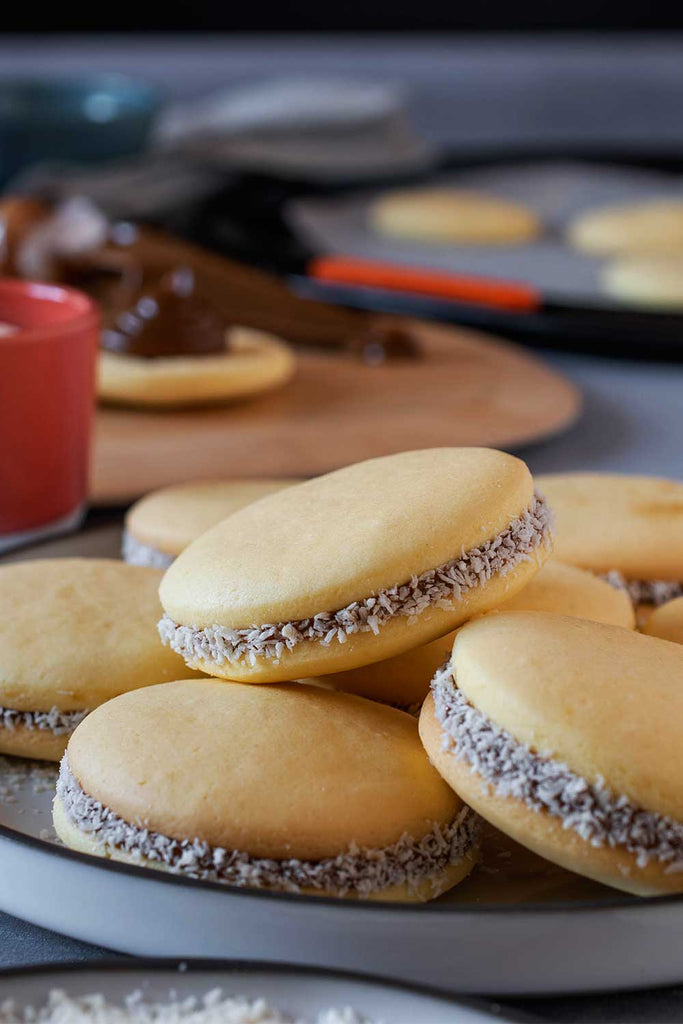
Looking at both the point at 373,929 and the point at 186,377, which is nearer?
the point at 373,929

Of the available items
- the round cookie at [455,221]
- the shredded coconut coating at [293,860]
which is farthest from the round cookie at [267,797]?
the round cookie at [455,221]

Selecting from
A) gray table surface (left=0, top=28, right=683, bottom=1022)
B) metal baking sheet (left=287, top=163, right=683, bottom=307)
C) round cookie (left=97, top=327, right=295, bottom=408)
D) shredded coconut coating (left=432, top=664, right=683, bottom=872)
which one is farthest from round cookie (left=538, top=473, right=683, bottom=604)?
gray table surface (left=0, top=28, right=683, bottom=1022)

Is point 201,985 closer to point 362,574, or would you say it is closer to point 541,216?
point 362,574

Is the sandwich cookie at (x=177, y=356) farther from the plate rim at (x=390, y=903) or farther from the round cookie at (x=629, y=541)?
the plate rim at (x=390, y=903)

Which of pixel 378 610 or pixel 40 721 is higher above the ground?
pixel 378 610

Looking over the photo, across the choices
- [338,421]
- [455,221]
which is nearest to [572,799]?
[338,421]

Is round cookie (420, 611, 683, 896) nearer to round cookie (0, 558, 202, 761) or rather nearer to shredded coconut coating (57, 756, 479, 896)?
shredded coconut coating (57, 756, 479, 896)

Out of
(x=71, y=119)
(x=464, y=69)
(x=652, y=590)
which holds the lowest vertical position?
(x=652, y=590)

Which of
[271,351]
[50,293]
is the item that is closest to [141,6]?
[271,351]
